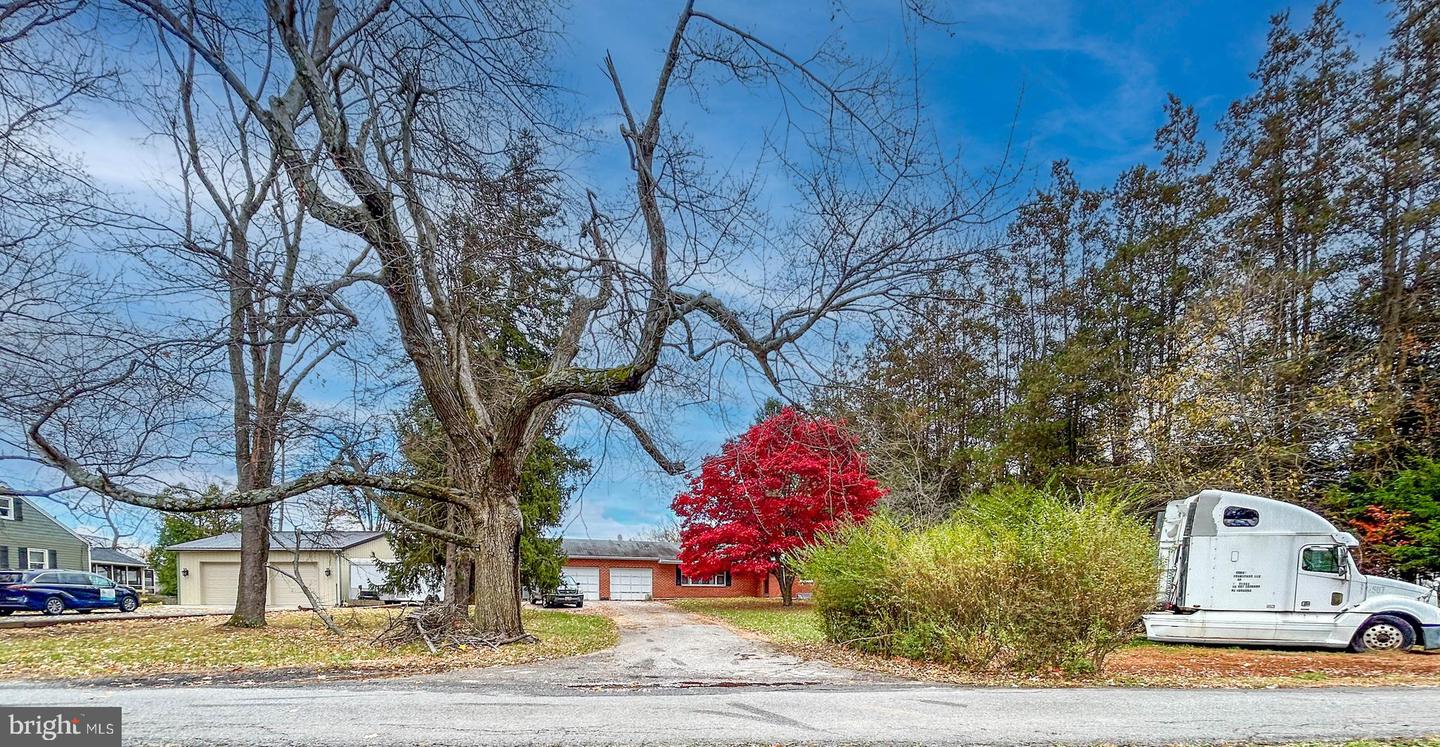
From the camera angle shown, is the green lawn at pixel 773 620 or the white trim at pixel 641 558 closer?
the green lawn at pixel 773 620

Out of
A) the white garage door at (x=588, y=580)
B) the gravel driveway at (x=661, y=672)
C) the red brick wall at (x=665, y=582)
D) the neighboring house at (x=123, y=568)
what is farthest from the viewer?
the neighboring house at (x=123, y=568)

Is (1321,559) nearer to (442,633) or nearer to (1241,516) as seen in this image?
(1241,516)

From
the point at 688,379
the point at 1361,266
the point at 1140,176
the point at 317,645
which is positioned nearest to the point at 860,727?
the point at 688,379

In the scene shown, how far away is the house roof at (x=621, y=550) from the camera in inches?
1497

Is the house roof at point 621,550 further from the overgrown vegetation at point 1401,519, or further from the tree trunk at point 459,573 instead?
the overgrown vegetation at point 1401,519

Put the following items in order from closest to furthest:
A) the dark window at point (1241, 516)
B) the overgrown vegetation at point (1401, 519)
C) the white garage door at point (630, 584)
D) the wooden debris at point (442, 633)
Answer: the wooden debris at point (442, 633) → the dark window at point (1241, 516) → the overgrown vegetation at point (1401, 519) → the white garage door at point (630, 584)

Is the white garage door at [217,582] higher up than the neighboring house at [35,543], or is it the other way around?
the neighboring house at [35,543]

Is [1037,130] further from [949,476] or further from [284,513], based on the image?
[949,476]

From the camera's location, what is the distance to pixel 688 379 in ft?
30.5

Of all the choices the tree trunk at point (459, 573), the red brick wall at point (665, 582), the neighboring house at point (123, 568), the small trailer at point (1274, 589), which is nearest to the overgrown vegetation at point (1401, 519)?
the small trailer at point (1274, 589)

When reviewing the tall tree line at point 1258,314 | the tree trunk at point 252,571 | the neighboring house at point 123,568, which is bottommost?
the neighboring house at point 123,568

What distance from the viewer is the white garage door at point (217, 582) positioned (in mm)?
30000

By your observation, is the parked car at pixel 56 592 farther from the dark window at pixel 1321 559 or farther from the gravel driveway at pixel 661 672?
the dark window at pixel 1321 559

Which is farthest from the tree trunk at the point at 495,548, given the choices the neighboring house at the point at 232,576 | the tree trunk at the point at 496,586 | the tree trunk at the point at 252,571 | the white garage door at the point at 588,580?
the white garage door at the point at 588,580
